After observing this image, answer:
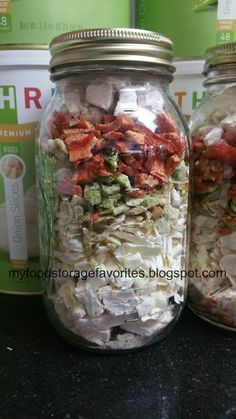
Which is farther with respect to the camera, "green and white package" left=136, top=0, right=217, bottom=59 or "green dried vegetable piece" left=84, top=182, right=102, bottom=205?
"green and white package" left=136, top=0, right=217, bottom=59

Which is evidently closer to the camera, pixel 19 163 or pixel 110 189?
pixel 110 189

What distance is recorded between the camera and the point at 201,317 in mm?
526

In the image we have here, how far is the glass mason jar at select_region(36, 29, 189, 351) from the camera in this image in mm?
396

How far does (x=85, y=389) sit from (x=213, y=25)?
18.1 inches

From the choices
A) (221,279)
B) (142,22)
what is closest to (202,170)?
(221,279)

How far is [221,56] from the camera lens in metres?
0.44

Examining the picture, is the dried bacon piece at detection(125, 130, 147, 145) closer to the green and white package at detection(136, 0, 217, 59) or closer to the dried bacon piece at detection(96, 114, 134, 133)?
the dried bacon piece at detection(96, 114, 134, 133)

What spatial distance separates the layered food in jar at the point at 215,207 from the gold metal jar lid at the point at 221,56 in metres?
0.04

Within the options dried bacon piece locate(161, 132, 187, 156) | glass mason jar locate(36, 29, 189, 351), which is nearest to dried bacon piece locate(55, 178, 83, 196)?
glass mason jar locate(36, 29, 189, 351)

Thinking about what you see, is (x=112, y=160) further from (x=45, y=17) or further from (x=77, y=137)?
(x=45, y=17)

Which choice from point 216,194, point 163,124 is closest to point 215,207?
point 216,194

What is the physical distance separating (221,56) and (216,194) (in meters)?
0.15

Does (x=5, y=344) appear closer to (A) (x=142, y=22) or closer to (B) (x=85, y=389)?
(B) (x=85, y=389)

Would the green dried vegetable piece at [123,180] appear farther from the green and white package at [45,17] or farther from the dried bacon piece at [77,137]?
the green and white package at [45,17]
